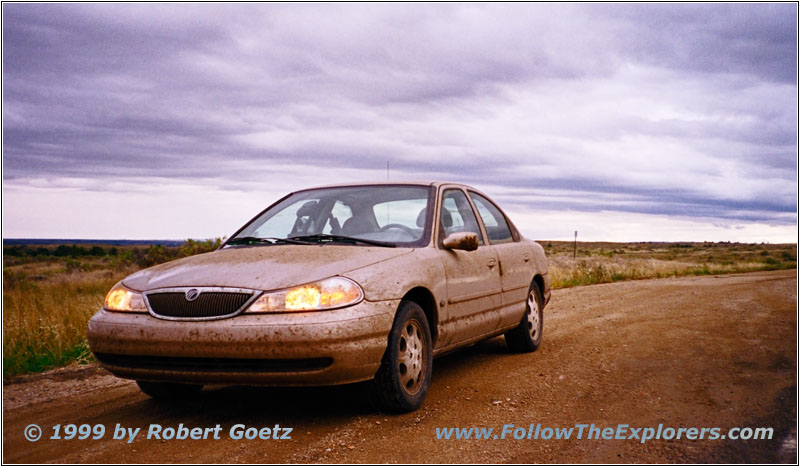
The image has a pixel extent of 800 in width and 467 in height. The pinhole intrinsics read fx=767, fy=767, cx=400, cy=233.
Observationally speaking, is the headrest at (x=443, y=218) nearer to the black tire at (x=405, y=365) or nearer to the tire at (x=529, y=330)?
the black tire at (x=405, y=365)

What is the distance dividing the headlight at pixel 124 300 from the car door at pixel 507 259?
3.23m

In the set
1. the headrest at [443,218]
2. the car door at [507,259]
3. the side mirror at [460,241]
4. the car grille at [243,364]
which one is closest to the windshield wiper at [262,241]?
the headrest at [443,218]

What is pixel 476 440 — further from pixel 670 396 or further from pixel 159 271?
pixel 159 271

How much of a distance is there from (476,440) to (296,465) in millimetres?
1072

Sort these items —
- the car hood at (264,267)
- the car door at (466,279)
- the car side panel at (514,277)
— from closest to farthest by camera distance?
1. the car hood at (264,267)
2. the car door at (466,279)
3. the car side panel at (514,277)

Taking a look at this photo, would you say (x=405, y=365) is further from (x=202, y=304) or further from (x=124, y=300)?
(x=124, y=300)

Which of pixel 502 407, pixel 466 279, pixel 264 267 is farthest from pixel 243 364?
pixel 466 279

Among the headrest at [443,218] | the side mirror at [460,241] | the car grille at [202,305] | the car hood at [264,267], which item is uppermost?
the headrest at [443,218]

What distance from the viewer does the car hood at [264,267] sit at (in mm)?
4656

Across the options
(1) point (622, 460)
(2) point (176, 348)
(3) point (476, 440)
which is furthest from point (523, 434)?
(2) point (176, 348)

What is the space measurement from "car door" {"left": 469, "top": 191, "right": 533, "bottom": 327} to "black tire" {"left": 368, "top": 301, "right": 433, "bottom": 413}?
170 centimetres

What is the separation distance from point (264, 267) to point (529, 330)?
11.5 ft

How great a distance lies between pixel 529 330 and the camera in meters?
7.56

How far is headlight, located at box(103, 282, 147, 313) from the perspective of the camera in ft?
15.7
